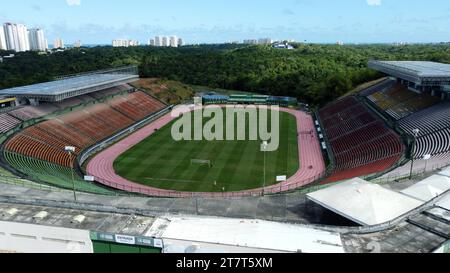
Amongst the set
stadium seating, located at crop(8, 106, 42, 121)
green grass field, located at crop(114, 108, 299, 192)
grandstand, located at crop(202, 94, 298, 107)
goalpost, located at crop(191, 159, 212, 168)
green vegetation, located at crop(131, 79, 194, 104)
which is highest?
stadium seating, located at crop(8, 106, 42, 121)

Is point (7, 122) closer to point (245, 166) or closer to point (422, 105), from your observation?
point (245, 166)

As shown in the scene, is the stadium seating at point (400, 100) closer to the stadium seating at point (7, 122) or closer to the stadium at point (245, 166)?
the stadium at point (245, 166)

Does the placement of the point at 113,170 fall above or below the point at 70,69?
below

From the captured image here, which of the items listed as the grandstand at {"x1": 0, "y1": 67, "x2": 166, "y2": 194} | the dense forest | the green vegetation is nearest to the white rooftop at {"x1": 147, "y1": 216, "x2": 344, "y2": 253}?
the grandstand at {"x1": 0, "y1": 67, "x2": 166, "y2": 194}

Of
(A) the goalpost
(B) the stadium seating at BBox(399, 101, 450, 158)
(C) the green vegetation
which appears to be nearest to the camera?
(B) the stadium seating at BBox(399, 101, 450, 158)

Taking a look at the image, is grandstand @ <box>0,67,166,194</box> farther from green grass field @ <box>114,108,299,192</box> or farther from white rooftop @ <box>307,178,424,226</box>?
white rooftop @ <box>307,178,424,226</box>

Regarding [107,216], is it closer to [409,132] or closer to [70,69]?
[409,132]

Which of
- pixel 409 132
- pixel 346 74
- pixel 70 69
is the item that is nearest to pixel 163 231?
pixel 409 132
